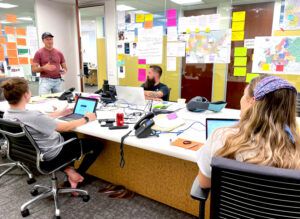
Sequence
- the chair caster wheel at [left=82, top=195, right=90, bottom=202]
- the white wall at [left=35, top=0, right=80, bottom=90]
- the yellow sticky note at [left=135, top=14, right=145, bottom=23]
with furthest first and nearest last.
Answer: the white wall at [left=35, top=0, right=80, bottom=90] → the yellow sticky note at [left=135, top=14, right=145, bottom=23] → the chair caster wheel at [left=82, top=195, right=90, bottom=202]

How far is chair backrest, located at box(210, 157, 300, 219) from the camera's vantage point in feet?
2.59

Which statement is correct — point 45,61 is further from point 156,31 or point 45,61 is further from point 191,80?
point 191,80

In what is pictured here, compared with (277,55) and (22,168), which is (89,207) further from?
(277,55)

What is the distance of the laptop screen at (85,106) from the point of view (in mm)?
2361

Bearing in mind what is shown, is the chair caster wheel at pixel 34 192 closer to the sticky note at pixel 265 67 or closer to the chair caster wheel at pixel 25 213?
the chair caster wheel at pixel 25 213

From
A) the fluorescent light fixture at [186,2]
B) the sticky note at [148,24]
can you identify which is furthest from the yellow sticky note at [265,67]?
the sticky note at [148,24]

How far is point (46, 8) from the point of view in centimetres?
513

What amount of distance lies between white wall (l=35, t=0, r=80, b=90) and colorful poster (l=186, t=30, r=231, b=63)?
3019mm

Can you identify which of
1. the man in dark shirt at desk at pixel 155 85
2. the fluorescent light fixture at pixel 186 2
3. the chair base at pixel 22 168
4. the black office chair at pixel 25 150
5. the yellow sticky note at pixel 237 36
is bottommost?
the chair base at pixel 22 168

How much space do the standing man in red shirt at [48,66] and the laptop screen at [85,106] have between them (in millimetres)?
1887

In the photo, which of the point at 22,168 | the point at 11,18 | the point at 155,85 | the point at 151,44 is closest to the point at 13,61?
the point at 11,18

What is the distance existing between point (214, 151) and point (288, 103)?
1.10ft

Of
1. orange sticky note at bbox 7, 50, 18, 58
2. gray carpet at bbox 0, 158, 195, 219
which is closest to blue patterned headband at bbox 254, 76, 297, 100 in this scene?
gray carpet at bbox 0, 158, 195, 219

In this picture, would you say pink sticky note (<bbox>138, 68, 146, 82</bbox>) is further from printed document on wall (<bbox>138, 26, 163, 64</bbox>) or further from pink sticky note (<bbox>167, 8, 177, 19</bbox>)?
pink sticky note (<bbox>167, 8, 177, 19</bbox>)
